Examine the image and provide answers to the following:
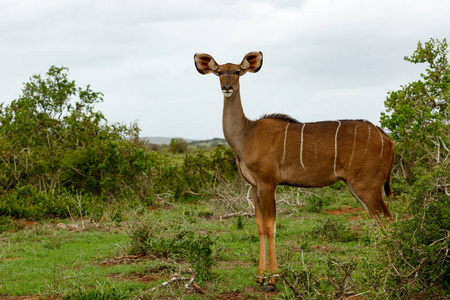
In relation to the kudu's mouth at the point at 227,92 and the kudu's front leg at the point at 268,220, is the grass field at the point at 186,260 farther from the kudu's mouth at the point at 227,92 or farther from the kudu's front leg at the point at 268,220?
the kudu's mouth at the point at 227,92

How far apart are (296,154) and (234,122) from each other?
0.94m

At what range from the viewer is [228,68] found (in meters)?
6.66

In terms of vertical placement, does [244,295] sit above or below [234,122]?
below

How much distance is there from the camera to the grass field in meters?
5.37

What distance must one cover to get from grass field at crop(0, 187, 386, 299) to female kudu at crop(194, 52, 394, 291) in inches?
21.5

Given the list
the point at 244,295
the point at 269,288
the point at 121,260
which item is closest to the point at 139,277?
the point at 121,260

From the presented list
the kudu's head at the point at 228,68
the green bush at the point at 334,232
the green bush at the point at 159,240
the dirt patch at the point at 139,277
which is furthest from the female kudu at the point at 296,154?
the green bush at the point at 334,232

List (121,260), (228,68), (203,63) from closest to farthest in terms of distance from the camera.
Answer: (228,68) → (203,63) → (121,260)

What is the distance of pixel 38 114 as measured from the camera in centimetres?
1566

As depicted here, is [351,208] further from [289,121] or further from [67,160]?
[67,160]

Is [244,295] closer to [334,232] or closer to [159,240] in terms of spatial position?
[159,240]

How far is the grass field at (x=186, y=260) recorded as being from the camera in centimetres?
537

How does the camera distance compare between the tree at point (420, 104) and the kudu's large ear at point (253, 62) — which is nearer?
the kudu's large ear at point (253, 62)

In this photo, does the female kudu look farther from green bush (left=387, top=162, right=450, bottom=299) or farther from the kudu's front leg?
green bush (left=387, top=162, right=450, bottom=299)
